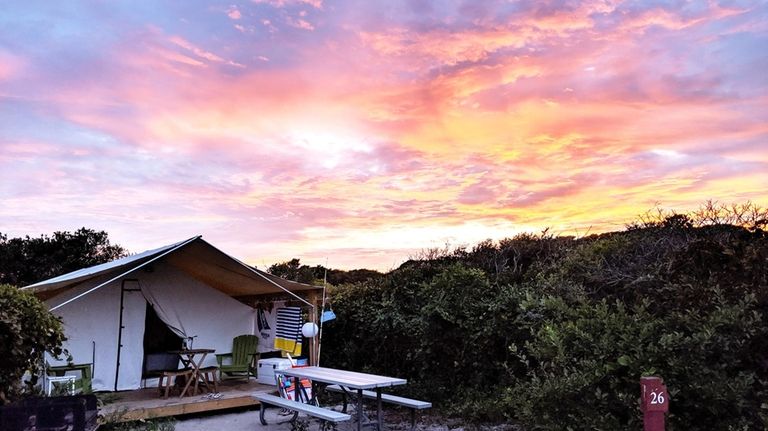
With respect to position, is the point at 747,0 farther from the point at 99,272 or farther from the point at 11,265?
the point at 11,265

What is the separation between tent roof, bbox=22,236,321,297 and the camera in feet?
21.8

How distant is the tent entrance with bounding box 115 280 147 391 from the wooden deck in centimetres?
24

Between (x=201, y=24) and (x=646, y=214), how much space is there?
5.87 m

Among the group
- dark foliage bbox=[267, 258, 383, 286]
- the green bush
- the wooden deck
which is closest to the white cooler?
the wooden deck

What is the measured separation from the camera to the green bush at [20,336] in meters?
4.22

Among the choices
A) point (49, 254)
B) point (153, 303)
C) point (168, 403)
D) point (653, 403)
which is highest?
point (49, 254)

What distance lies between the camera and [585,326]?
166 inches

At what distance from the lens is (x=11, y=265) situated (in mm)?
16141

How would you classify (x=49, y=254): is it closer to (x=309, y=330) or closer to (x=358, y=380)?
(x=309, y=330)

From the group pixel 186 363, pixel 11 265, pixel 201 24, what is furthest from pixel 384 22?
pixel 11 265

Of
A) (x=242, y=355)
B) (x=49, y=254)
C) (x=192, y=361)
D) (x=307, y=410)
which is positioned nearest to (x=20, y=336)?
(x=307, y=410)

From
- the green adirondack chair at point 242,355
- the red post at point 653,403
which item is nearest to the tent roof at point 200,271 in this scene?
the green adirondack chair at point 242,355

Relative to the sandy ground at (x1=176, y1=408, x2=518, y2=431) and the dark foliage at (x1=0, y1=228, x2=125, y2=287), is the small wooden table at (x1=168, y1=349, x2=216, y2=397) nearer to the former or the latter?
the sandy ground at (x1=176, y1=408, x2=518, y2=431)

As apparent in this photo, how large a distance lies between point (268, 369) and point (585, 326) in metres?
5.33
